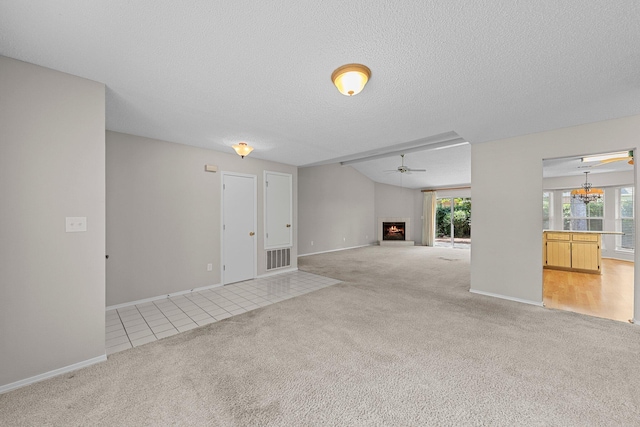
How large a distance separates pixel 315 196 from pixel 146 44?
21.2 feet

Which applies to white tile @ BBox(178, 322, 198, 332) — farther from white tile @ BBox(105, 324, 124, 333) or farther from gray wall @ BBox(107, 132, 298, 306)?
gray wall @ BBox(107, 132, 298, 306)

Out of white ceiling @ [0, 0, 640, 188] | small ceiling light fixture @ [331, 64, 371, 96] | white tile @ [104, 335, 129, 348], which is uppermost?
white ceiling @ [0, 0, 640, 188]

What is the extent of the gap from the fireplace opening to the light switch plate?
9459 mm

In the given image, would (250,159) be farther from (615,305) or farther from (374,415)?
(615,305)

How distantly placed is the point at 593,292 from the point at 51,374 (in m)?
6.69

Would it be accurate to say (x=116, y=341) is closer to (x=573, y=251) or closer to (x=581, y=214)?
(x=573, y=251)

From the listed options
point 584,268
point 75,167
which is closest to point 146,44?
point 75,167

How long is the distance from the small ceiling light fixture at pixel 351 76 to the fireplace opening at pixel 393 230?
881 centimetres

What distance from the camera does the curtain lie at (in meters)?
9.62

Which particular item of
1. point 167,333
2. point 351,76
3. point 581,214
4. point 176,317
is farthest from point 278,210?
point 581,214

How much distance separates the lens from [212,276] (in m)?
4.27

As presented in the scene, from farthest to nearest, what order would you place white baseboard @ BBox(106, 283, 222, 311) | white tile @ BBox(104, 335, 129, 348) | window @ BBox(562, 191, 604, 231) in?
window @ BBox(562, 191, 604, 231) → white baseboard @ BBox(106, 283, 222, 311) → white tile @ BBox(104, 335, 129, 348)

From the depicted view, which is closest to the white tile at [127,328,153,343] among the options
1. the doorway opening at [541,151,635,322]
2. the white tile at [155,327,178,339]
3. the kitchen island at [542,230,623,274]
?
the white tile at [155,327,178,339]

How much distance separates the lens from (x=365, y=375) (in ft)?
6.22
